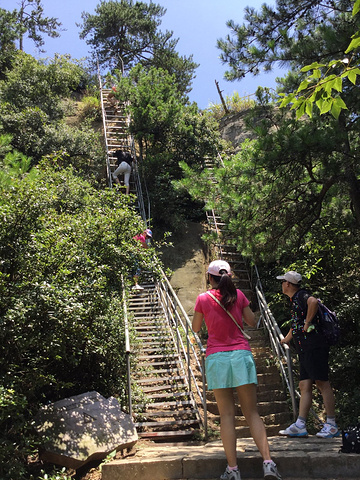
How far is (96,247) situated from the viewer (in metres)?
5.76

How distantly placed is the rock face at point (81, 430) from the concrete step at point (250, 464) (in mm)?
552

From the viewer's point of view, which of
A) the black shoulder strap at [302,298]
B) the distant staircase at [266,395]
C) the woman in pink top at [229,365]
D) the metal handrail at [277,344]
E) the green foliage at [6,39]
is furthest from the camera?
the green foliage at [6,39]

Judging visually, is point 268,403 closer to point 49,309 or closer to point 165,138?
point 49,309

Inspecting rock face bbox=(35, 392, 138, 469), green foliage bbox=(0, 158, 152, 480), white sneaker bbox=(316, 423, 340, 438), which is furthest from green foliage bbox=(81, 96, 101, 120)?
white sneaker bbox=(316, 423, 340, 438)

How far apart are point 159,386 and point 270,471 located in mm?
3159

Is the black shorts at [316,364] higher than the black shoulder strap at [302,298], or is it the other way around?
the black shoulder strap at [302,298]

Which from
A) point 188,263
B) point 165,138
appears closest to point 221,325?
point 188,263

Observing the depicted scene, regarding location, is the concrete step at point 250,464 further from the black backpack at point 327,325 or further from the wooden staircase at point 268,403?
the wooden staircase at point 268,403

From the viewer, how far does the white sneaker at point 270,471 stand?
2.75 m

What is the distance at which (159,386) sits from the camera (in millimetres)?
5773

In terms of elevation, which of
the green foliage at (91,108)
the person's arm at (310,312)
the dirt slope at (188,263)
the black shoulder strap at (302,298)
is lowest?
the person's arm at (310,312)

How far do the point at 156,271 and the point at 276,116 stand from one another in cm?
275

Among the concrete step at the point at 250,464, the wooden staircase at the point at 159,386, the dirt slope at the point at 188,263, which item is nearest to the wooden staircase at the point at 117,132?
the dirt slope at the point at 188,263

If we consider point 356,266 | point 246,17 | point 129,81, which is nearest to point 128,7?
point 129,81
